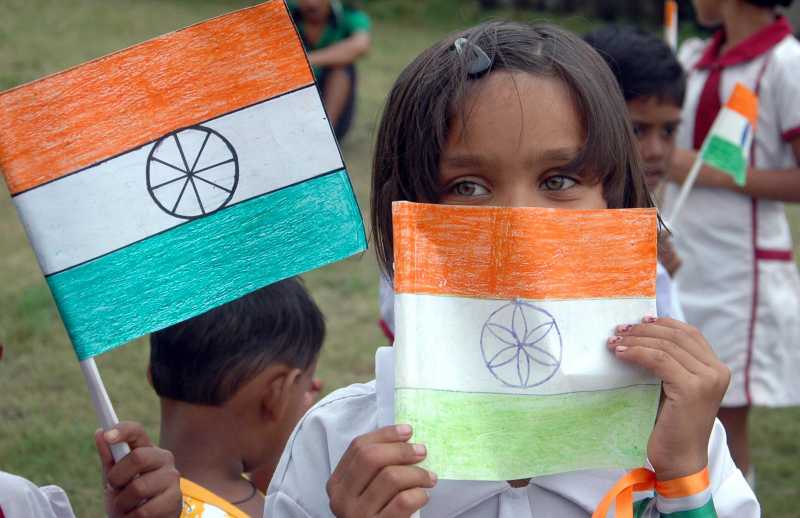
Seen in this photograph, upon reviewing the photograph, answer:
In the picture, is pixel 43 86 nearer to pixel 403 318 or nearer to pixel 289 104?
pixel 289 104

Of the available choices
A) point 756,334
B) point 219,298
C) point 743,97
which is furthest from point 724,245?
point 219,298

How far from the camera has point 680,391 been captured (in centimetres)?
139

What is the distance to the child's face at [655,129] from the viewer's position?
3150mm

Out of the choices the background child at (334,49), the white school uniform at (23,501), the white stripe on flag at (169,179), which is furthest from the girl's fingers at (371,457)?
the background child at (334,49)

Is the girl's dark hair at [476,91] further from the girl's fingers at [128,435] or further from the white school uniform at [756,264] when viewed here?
the white school uniform at [756,264]

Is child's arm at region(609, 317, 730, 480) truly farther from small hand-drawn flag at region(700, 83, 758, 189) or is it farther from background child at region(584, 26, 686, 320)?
small hand-drawn flag at region(700, 83, 758, 189)

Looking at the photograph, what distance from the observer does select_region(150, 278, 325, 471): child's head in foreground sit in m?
2.35

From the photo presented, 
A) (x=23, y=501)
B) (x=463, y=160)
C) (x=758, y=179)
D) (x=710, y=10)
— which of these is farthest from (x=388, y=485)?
(x=710, y=10)

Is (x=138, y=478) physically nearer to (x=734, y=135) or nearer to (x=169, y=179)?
(x=169, y=179)

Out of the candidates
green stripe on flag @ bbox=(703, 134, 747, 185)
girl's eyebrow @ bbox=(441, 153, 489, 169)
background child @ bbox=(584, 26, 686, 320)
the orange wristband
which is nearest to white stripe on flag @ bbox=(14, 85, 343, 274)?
girl's eyebrow @ bbox=(441, 153, 489, 169)

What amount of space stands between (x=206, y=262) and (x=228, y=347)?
73 cm

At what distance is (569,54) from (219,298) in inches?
25.0

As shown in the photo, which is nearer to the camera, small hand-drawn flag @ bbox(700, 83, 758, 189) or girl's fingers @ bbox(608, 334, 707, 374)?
girl's fingers @ bbox(608, 334, 707, 374)

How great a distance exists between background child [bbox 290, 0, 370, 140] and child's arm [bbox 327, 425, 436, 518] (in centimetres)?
657
